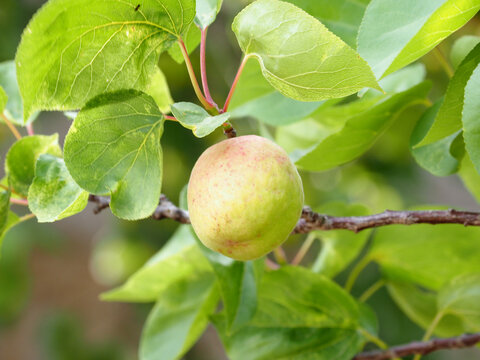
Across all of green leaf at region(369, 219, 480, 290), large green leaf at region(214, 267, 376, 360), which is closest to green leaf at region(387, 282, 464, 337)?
green leaf at region(369, 219, 480, 290)

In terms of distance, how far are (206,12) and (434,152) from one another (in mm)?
241

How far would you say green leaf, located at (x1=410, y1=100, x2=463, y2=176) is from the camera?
1.65 ft

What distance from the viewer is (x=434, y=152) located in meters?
0.52

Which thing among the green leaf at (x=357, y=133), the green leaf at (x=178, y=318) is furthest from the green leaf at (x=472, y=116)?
the green leaf at (x=178, y=318)

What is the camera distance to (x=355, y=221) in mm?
461

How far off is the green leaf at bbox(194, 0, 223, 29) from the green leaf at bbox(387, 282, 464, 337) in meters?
0.44

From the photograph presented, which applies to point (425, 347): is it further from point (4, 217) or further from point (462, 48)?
point (4, 217)

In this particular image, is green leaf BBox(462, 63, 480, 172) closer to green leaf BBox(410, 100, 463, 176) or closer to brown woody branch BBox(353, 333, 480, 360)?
green leaf BBox(410, 100, 463, 176)

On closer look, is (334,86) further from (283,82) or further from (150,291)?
(150,291)

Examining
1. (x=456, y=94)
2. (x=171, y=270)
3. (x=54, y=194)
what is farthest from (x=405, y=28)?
(x=171, y=270)

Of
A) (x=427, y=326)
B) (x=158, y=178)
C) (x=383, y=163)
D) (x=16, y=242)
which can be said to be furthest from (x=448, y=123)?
(x=16, y=242)

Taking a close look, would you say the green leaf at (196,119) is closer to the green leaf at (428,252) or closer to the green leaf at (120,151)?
the green leaf at (120,151)

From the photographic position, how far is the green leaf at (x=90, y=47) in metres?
0.36

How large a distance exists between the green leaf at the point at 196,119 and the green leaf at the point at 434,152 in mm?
221
